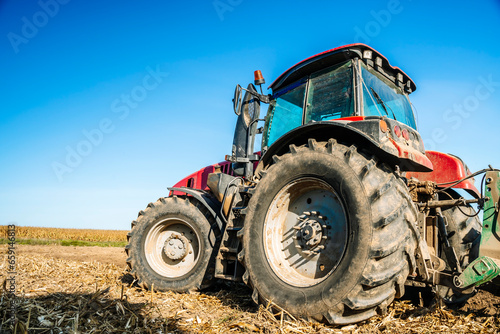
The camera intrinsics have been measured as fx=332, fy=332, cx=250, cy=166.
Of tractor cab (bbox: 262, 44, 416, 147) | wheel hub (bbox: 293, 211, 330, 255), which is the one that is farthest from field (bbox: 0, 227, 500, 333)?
tractor cab (bbox: 262, 44, 416, 147)

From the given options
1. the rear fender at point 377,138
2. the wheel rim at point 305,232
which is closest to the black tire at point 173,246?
the wheel rim at point 305,232

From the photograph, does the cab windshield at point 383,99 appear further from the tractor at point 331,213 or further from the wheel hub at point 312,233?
the wheel hub at point 312,233

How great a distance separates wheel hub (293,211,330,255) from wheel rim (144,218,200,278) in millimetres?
1500

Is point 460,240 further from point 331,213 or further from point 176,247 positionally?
point 176,247

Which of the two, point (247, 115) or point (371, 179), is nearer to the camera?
point (371, 179)

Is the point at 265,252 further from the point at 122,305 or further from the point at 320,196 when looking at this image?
the point at 122,305

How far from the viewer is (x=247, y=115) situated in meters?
4.48

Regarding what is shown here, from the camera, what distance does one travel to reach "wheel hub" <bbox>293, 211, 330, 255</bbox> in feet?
9.36

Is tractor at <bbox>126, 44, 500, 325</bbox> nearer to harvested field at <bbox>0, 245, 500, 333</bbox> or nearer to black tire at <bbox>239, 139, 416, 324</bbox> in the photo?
black tire at <bbox>239, 139, 416, 324</bbox>

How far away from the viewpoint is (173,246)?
4.24m

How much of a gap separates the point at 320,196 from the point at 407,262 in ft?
2.98

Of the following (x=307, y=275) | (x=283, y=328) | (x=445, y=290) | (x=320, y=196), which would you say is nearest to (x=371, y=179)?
(x=320, y=196)

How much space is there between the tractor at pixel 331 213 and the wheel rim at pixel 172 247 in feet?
0.05

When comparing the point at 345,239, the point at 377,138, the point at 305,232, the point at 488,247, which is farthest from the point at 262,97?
the point at 488,247
